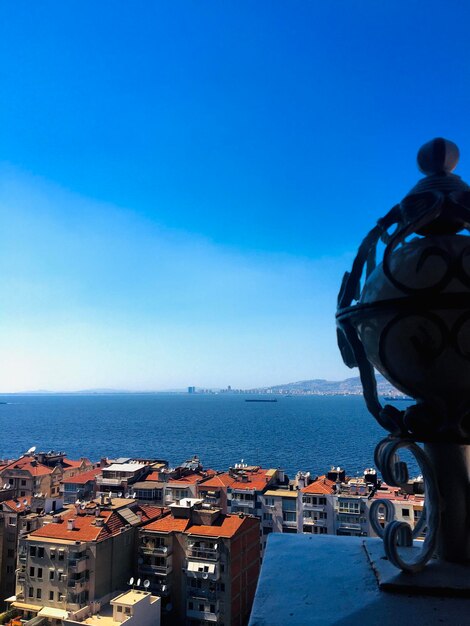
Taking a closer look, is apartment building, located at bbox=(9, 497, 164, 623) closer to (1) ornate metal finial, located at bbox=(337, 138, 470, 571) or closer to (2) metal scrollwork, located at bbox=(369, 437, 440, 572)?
(2) metal scrollwork, located at bbox=(369, 437, 440, 572)

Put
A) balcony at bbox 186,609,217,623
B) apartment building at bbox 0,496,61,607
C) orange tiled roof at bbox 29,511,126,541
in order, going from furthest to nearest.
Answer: apartment building at bbox 0,496,61,607 → orange tiled roof at bbox 29,511,126,541 → balcony at bbox 186,609,217,623

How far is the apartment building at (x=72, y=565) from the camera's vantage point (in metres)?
33.7

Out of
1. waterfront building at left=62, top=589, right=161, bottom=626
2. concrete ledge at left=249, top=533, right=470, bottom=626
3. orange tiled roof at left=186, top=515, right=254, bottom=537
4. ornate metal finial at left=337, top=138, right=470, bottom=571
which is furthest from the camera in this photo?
orange tiled roof at left=186, top=515, right=254, bottom=537

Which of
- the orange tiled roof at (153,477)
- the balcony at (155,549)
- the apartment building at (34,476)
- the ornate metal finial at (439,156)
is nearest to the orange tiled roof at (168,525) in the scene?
the balcony at (155,549)

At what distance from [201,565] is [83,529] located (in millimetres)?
8842

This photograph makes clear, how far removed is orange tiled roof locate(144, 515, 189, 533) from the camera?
3797 cm

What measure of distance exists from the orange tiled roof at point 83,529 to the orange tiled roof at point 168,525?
2308mm

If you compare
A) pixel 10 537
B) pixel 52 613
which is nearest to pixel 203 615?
pixel 52 613

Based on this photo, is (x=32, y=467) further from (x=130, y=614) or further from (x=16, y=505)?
(x=130, y=614)

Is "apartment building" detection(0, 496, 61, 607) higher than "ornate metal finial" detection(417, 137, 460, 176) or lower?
lower

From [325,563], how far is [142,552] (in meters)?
38.5

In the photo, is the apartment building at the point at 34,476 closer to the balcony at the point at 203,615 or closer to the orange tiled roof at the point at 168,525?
the orange tiled roof at the point at 168,525

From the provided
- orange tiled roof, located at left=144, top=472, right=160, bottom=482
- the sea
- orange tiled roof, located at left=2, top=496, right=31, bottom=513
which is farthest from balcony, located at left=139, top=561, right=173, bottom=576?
the sea

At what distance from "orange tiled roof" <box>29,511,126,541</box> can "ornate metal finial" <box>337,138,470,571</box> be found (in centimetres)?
3639
